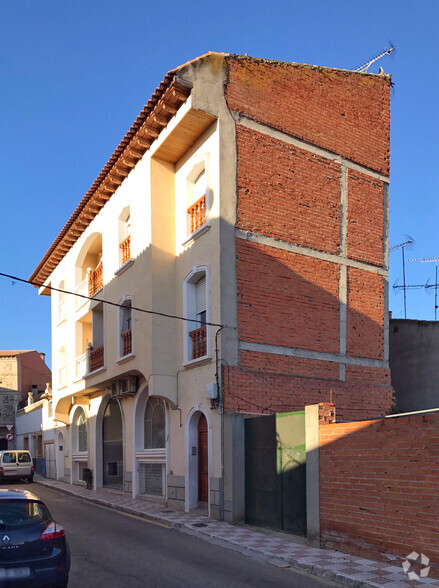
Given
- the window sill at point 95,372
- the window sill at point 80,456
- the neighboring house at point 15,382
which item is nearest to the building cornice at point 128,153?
the window sill at point 95,372

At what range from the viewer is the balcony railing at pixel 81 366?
24.2 metres

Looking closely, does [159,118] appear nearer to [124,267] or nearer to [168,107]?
[168,107]

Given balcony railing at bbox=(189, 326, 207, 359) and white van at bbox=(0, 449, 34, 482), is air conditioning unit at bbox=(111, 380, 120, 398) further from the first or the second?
white van at bbox=(0, 449, 34, 482)

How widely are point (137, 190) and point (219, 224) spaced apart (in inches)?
185

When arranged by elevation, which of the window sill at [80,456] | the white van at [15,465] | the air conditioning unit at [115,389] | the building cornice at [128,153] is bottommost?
the white van at [15,465]

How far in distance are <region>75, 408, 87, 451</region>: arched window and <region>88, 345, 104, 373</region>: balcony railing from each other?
15.7ft

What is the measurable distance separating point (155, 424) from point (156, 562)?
9.43m

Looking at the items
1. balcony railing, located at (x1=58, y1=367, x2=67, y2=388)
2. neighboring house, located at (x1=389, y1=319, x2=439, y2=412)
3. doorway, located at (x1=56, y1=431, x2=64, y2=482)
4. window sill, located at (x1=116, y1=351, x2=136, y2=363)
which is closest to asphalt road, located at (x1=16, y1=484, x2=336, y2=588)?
window sill, located at (x1=116, y1=351, x2=136, y2=363)

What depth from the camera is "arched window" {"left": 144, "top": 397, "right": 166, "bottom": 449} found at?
18.7 metres

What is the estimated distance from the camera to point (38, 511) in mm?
7715

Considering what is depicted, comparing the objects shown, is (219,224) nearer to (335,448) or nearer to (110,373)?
(335,448)

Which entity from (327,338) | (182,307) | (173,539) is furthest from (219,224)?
(173,539)

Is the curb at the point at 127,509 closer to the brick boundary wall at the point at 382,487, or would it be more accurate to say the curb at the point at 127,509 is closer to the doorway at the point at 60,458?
the brick boundary wall at the point at 382,487

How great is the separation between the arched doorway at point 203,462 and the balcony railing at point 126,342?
4.20 meters
